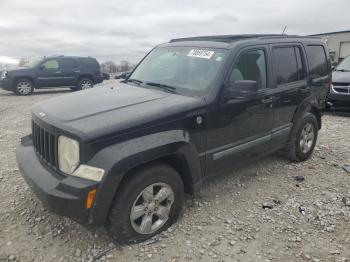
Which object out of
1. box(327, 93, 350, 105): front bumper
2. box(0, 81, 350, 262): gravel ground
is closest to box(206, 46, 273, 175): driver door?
box(0, 81, 350, 262): gravel ground

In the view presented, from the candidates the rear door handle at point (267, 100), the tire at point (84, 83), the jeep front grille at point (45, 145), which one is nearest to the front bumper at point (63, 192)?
the jeep front grille at point (45, 145)

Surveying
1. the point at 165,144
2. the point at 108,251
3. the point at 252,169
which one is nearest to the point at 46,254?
the point at 108,251

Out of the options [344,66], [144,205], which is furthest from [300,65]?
[344,66]

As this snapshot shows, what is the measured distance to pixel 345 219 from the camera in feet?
12.2

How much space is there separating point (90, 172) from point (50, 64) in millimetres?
14166

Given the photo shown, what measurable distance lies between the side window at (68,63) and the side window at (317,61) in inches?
505

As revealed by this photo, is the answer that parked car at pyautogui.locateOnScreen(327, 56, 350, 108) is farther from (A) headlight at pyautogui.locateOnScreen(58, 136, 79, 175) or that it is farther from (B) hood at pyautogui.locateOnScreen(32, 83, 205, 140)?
(A) headlight at pyautogui.locateOnScreen(58, 136, 79, 175)

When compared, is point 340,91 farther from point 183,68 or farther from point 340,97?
point 183,68

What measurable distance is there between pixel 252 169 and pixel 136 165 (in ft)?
8.68

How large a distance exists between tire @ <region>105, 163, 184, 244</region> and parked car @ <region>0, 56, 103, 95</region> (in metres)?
13.6

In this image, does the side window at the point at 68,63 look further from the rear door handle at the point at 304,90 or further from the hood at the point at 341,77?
the rear door handle at the point at 304,90

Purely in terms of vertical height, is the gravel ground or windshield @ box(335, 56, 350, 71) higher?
windshield @ box(335, 56, 350, 71)

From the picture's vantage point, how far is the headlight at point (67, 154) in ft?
9.20

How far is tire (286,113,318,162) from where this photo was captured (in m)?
5.11
